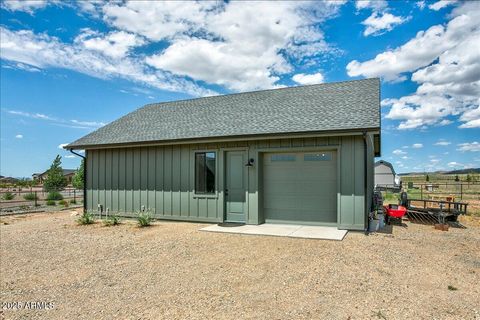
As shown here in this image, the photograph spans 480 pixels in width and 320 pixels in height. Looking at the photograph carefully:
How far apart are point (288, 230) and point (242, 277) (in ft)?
12.2

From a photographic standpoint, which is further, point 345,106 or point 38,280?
point 345,106

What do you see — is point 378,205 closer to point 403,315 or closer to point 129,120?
point 403,315

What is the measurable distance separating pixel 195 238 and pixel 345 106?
5.94 meters

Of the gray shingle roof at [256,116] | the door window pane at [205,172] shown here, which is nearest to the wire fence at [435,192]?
the gray shingle roof at [256,116]

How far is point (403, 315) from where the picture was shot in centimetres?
343

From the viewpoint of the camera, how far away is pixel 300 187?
9023 mm

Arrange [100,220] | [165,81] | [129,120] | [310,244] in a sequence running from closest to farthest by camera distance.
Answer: [310,244] < [100,220] < [129,120] < [165,81]

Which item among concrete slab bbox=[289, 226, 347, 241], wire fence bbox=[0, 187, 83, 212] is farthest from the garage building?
wire fence bbox=[0, 187, 83, 212]

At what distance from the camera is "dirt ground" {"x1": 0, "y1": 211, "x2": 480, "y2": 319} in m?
3.68

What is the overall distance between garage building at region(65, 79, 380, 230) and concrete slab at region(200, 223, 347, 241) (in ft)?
1.03

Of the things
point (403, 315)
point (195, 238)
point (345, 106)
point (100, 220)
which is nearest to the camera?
point (403, 315)

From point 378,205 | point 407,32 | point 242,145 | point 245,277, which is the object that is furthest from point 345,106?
point 245,277

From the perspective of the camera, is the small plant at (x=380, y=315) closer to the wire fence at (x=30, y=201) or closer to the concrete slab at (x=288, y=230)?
the concrete slab at (x=288, y=230)

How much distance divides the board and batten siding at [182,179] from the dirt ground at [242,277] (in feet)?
4.90
